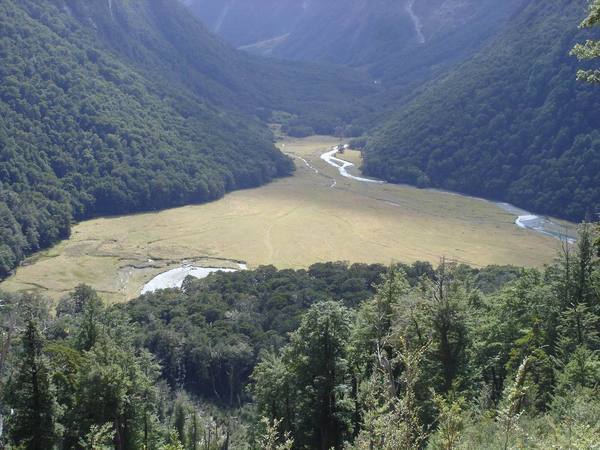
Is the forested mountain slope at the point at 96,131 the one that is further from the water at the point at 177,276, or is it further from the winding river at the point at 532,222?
the winding river at the point at 532,222

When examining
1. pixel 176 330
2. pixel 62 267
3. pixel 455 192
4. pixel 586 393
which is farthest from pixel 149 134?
pixel 586 393

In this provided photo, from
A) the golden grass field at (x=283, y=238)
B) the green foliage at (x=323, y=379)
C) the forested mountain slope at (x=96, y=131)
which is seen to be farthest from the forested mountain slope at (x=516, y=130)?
the green foliage at (x=323, y=379)

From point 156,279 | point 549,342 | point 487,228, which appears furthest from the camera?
point 487,228

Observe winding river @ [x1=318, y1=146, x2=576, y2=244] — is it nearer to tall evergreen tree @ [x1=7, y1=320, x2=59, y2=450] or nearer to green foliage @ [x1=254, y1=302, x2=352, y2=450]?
green foliage @ [x1=254, y1=302, x2=352, y2=450]

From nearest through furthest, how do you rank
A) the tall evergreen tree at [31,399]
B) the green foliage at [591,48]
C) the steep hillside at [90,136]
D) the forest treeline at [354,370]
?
the green foliage at [591,48] → the forest treeline at [354,370] → the tall evergreen tree at [31,399] → the steep hillside at [90,136]

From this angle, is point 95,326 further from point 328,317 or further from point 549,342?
point 549,342

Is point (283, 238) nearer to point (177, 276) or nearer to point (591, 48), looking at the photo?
point (177, 276)

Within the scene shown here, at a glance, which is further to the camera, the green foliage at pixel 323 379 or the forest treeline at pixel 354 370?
the green foliage at pixel 323 379
